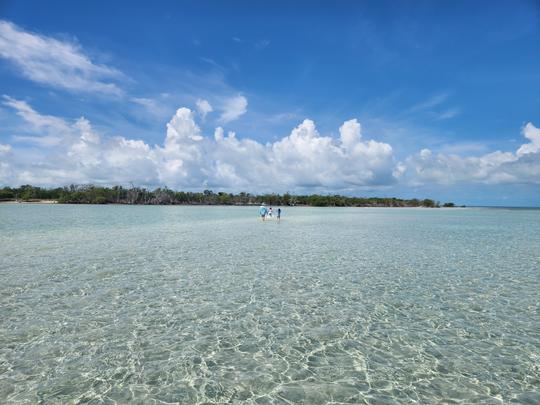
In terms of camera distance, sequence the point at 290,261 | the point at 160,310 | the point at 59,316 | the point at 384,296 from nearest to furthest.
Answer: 1. the point at 59,316
2. the point at 160,310
3. the point at 384,296
4. the point at 290,261

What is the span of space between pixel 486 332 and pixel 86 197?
216403 mm

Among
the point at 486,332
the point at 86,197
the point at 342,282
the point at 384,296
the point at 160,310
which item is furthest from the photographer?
the point at 86,197

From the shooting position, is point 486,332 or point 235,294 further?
point 235,294

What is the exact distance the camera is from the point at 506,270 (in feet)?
50.8

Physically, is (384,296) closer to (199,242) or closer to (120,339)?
(120,339)

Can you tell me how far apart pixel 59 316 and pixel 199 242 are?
1578 centimetres

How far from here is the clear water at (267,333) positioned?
5875mm

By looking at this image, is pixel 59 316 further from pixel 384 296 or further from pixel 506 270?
pixel 506 270

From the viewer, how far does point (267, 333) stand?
27.1ft

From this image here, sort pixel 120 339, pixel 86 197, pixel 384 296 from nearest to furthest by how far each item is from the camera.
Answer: pixel 120 339, pixel 384 296, pixel 86 197

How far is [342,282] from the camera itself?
12.9 meters

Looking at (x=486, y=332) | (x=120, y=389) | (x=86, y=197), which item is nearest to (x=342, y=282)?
(x=486, y=332)

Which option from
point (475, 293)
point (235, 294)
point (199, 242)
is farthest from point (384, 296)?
point (199, 242)

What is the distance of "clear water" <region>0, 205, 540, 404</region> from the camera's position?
5.88m
